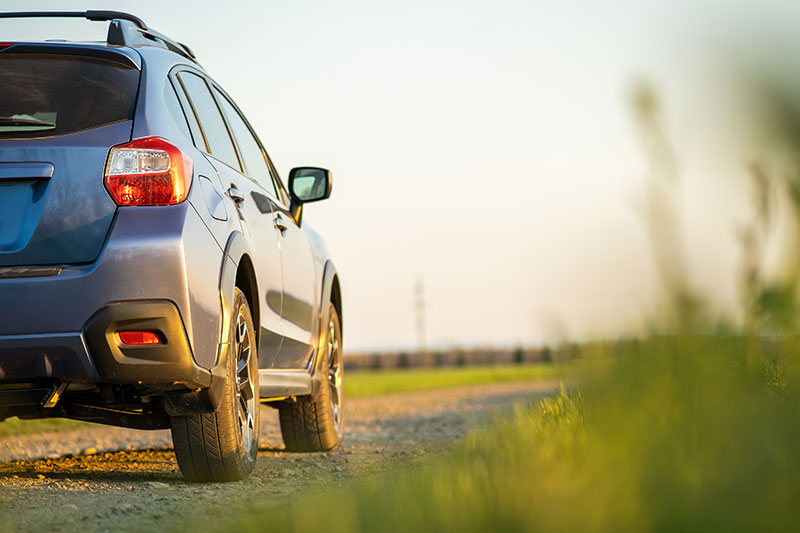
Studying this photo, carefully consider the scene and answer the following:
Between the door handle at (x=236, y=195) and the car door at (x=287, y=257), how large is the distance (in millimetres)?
519

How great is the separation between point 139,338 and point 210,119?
1.68m

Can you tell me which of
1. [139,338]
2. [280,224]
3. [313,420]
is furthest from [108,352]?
[313,420]

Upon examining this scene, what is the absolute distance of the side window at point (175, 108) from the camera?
4664 millimetres

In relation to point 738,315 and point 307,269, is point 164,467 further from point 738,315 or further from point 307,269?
point 738,315

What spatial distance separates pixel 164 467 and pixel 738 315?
4.21 meters

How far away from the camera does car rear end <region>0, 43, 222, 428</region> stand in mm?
4090

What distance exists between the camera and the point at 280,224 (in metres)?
6.10

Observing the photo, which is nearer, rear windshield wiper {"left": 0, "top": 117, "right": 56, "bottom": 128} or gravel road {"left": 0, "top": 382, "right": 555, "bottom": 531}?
gravel road {"left": 0, "top": 382, "right": 555, "bottom": 531}

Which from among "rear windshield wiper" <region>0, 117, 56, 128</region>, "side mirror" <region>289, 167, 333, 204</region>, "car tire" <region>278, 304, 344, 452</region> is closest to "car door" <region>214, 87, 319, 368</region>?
"side mirror" <region>289, 167, 333, 204</region>

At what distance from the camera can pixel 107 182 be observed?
425 centimetres

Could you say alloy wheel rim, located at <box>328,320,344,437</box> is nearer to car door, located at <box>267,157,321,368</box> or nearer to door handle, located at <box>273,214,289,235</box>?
car door, located at <box>267,157,321,368</box>

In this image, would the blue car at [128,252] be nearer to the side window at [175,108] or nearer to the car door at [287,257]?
the side window at [175,108]

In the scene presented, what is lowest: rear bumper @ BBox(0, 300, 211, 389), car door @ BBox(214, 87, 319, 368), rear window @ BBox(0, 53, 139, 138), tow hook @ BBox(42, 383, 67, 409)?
tow hook @ BBox(42, 383, 67, 409)

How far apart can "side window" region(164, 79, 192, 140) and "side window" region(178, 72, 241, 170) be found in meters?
0.27
